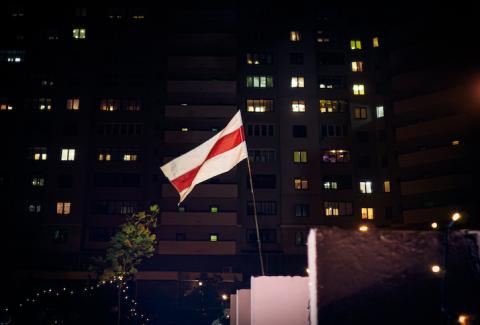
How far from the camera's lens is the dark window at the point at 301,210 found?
45.0 metres

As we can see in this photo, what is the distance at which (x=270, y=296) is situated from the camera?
6199mm

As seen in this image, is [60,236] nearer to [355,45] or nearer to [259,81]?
[259,81]

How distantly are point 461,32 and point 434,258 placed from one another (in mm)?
54100

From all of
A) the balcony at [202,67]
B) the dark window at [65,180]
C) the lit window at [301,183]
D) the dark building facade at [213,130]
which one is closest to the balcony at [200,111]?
the dark building facade at [213,130]

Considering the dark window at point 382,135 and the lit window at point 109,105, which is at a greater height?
the lit window at point 109,105

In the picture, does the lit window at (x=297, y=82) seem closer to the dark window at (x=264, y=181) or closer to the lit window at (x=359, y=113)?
the lit window at (x=359, y=113)

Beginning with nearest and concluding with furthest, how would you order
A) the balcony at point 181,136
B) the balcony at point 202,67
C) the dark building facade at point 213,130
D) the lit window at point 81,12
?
the dark building facade at point 213,130
the balcony at point 181,136
the balcony at point 202,67
the lit window at point 81,12

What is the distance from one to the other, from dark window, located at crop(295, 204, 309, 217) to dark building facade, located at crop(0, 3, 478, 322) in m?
0.22

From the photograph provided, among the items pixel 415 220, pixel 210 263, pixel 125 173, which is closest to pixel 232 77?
pixel 125 173

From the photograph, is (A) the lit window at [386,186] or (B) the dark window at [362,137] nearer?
(A) the lit window at [386,186]

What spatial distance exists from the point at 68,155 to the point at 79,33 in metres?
15.2

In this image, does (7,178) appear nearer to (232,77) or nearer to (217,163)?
(232,77)

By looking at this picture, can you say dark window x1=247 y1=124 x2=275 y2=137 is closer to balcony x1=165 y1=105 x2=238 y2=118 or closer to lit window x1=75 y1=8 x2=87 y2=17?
balcony x1=165 y1=105 x2=238 y2=118

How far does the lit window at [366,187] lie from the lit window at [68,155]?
3197 centimetres
